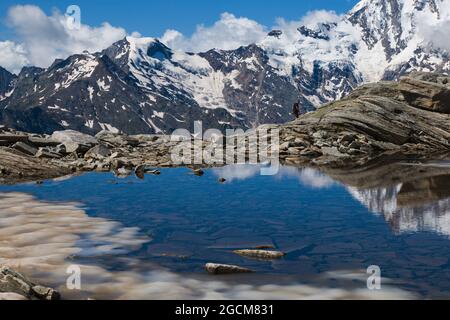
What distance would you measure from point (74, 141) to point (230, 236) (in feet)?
109

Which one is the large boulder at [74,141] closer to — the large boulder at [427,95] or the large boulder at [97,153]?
the large boulder at [97,153]

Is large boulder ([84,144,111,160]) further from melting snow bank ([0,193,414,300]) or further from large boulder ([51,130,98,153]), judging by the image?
melting snow bank ([0,193,414,300])

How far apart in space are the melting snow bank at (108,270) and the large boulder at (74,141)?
2751 centimetres

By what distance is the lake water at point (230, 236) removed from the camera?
12758 millimetres

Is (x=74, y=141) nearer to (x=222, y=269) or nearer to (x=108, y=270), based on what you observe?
(x=108, y=270)

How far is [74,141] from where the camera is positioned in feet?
157

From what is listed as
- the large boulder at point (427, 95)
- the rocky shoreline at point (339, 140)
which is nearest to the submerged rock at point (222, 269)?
the rocky shoreline at point (339, 140)

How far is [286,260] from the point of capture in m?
15.1

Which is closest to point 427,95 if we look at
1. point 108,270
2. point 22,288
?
point 108,270

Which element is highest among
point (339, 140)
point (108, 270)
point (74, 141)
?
point (339, 140)
